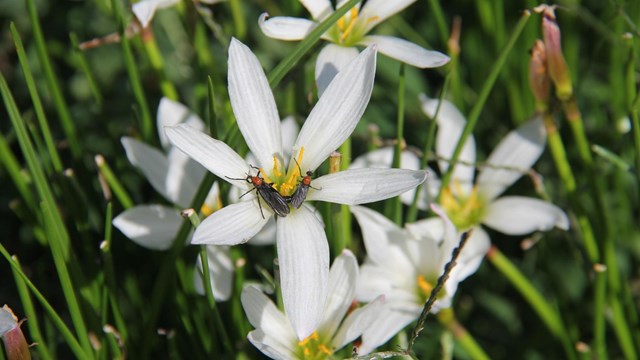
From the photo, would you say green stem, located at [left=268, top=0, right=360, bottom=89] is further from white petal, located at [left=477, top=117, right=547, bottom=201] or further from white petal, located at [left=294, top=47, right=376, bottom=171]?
white petal, located at [left=477, top=117, right=547, bottom=201]

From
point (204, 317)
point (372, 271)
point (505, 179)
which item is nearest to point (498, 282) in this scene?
point (505, 179)

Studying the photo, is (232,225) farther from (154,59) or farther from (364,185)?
(154,59)

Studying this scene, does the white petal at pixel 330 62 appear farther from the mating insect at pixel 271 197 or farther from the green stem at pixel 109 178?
the green stem at pixel 109 178

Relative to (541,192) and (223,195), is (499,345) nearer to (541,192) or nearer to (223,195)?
(541,192)

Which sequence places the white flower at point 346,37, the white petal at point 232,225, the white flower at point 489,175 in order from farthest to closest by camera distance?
the white flower at point 489,175 < the white flower at point 346,37 < the white petal at point 232,225

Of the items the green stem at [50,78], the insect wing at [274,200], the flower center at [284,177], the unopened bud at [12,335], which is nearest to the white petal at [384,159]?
the flower center at [284,177]

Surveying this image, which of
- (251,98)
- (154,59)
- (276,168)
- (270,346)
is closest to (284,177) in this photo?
(276,168)

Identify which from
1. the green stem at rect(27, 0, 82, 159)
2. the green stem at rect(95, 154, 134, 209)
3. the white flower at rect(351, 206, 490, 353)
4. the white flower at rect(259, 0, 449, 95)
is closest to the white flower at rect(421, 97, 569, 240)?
the white flower at rect(351, 206, 490, 353)
